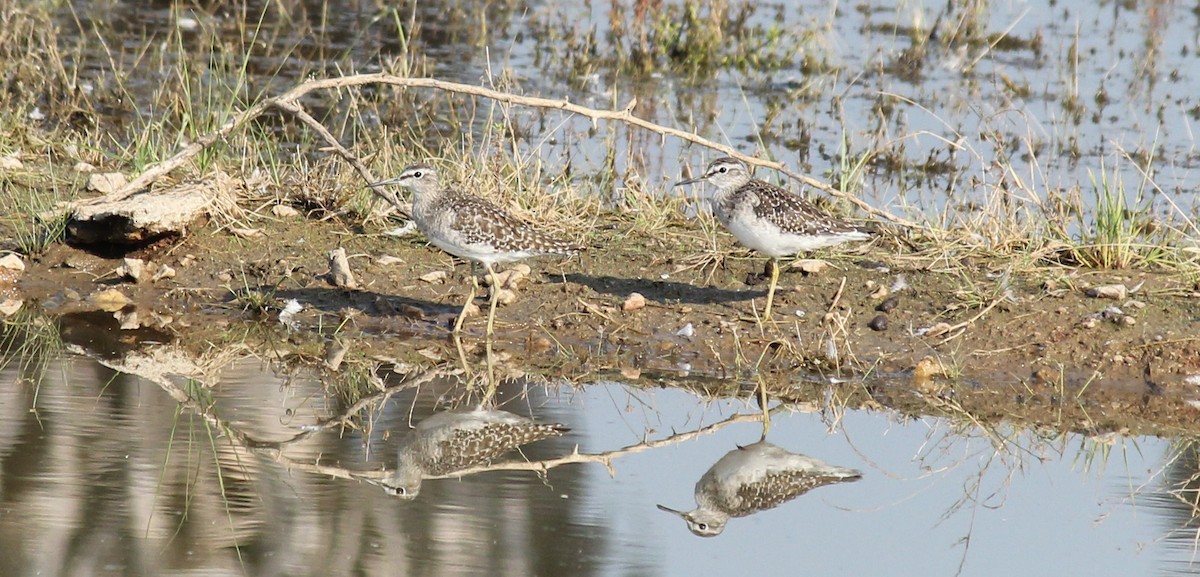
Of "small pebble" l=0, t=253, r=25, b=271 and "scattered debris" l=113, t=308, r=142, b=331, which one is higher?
"small pebble" l=0, t=253, r=25, b=271

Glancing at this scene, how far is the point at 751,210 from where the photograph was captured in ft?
32.0

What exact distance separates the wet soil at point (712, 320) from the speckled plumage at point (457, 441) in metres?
0.96

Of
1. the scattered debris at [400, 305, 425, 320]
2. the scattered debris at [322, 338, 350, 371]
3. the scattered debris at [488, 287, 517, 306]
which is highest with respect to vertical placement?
the scattered debris at [488, 287, 517, 306]

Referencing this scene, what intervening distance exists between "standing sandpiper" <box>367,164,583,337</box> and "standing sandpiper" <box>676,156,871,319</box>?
3.27ft

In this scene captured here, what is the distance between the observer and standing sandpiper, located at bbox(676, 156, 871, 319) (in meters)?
9.68

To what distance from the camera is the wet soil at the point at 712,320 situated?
9352 mm

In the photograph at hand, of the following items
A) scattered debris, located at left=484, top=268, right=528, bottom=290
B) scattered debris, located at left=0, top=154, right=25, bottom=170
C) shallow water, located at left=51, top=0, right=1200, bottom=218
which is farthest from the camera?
shallow water, located at left=51, top=0, right=1200, bottom=218

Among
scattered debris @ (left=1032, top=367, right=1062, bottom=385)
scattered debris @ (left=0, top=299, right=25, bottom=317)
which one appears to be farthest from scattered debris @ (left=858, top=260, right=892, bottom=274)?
scattered debris @ (left=0, top=299, right=25, bottom=317)

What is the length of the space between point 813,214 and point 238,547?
14.7ft

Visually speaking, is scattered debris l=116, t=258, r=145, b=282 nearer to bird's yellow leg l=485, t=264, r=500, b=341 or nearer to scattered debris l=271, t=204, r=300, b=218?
scattered debris l=271, t=204, r=300, b=218

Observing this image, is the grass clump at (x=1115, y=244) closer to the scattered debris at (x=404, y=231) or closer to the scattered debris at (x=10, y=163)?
the scattered debris at (x=404, y=231)

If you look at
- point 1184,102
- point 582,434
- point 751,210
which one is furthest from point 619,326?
point 1184,102

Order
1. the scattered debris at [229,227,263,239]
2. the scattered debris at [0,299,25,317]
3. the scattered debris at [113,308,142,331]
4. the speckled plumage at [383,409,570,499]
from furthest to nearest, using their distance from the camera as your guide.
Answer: the scattered debris at [229,227,263,239] < the scattered debris at [0,299,25,317] < the scattered debris at [113,308,142,331] < the speckled plumage at [383,409,570,499]

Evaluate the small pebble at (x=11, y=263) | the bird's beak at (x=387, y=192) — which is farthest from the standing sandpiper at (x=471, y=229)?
the small pebble at (x=11, y=263)
